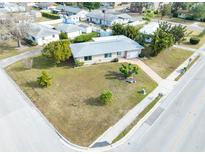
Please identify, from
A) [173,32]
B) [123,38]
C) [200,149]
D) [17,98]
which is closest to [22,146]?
[17,98]

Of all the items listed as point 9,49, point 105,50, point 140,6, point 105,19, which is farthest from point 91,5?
point 105,50

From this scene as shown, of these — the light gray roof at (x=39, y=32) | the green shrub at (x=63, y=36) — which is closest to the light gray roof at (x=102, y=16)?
the green shrub at (x=63, y=36)

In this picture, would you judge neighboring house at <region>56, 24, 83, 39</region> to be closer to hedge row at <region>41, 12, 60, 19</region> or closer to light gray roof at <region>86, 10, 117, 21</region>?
light gray roof at <region>86, 10, 117, 21</region>

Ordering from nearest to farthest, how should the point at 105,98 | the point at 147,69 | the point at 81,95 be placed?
the point at 105,98 < the point at 81,95 < the point at 147,69

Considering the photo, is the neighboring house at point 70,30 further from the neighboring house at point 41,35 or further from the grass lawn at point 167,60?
the grass lawn at point 167,60

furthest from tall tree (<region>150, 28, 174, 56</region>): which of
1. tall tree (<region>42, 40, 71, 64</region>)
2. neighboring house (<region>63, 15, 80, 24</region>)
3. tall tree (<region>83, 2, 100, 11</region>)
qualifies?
tall tree (<region>83, 2, 100, 11</region>)

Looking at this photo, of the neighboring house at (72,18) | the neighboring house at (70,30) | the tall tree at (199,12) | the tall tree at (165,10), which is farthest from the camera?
the tall tree at (165,10)

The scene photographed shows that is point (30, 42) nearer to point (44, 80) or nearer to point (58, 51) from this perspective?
point (58, 51)
